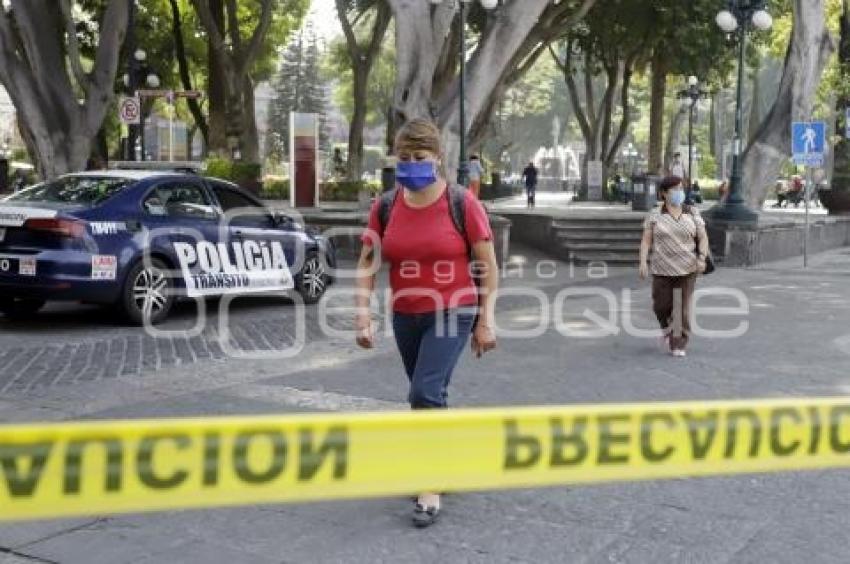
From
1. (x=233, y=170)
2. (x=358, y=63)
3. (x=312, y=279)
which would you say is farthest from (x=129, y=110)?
(x=358, y=63)

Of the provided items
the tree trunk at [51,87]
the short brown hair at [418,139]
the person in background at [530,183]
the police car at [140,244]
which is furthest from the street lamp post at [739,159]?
the short brown hair at [418,139]

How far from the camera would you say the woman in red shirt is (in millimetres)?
4695

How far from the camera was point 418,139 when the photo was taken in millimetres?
4602

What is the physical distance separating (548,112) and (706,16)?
7444cm

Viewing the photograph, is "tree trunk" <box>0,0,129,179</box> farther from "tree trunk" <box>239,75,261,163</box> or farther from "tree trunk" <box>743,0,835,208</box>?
"tree trunk" <box>743,0,835,208</box>

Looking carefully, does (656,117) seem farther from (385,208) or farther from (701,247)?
(385,208)

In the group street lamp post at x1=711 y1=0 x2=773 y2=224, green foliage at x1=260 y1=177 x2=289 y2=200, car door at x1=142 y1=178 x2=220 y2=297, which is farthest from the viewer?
green foliage at x1=260 y1=177 x2=289 y2=200

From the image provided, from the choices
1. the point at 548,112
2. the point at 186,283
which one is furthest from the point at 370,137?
the point at 186,283

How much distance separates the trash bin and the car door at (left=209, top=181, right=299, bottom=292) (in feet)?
67.1

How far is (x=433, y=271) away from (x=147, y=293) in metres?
6.25

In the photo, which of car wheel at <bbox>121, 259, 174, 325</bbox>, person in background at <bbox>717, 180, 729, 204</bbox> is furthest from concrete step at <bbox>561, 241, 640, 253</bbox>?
car wheel at <bbox>121, 259, 174, 325</bbox>

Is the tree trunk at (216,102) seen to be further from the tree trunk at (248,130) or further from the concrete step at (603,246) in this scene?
the concrete step at (603,246)

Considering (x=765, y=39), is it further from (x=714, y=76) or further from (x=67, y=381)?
(x=67, y=381)

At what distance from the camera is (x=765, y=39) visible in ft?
112
